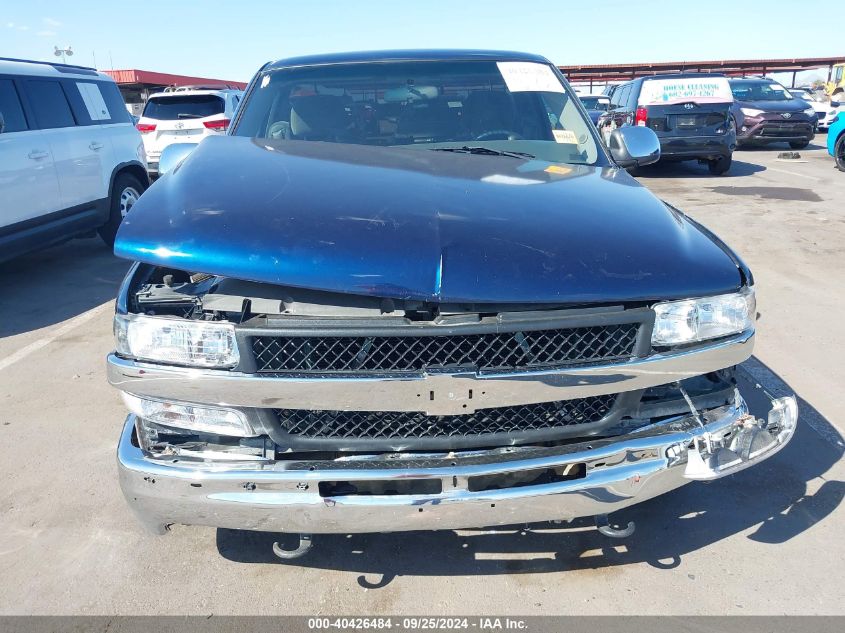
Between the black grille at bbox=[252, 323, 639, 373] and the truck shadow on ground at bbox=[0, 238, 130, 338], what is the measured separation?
4.28m

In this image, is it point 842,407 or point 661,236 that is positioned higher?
point 661,236

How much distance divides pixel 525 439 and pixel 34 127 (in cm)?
619

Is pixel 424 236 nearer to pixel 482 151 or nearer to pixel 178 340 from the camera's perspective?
pixel 178 340

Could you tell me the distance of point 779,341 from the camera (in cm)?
470

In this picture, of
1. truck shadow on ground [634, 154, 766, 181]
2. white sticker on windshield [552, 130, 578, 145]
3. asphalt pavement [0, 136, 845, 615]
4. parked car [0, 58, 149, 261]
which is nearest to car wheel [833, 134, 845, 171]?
truck shadow on ground [634, 154, 766, 181]

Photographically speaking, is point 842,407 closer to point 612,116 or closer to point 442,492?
point 442,492

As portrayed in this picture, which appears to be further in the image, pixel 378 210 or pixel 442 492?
pixel 378 210

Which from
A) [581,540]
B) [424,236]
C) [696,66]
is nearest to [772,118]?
[581,540]

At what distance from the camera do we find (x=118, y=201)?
7.86 m

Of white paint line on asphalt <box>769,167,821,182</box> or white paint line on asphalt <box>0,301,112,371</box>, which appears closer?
white paint line on asphalt <box>0,301,112,371</box>

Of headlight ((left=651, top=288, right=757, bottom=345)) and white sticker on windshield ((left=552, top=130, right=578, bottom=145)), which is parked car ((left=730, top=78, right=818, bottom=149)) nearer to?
white sticker on windshield ((left=552, top=130, right=578, bottom=145))

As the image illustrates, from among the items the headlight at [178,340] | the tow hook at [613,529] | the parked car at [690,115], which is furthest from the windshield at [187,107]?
the tow hook at [613,529]

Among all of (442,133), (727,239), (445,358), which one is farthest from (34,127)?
(727,239)

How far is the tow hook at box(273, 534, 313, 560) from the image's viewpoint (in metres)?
2.37
